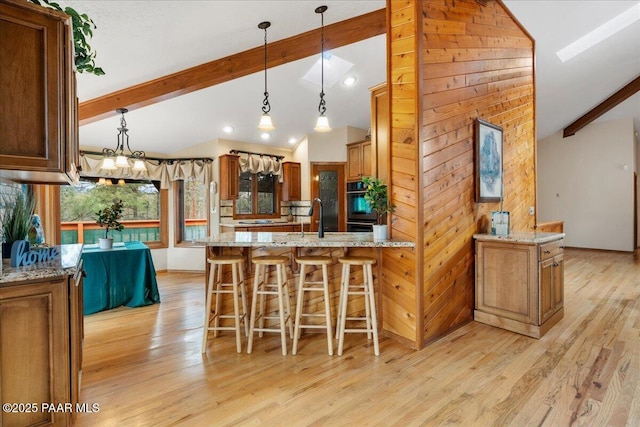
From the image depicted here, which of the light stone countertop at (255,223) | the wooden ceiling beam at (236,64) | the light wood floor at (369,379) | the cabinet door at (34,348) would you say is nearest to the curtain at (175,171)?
the light stone countertop at (255,223)

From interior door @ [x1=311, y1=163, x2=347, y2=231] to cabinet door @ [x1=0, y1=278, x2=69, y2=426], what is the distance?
194 inches

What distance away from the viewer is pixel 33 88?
160 cm

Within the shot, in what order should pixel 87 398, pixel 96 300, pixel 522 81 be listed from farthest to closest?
pixel 522 81
pixel 96 300
pixel 87 398

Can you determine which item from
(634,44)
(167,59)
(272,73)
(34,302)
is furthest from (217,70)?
(634,44)

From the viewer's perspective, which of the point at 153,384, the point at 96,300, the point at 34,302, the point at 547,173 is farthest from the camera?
the point at 547,173

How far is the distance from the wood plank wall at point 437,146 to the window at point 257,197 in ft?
12.6

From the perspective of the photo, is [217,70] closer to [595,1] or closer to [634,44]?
[595,1]

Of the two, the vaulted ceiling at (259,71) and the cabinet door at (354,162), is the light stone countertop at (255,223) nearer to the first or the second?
the cabinet door at (354,162)

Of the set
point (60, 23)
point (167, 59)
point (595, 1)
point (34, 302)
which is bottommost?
point (34, 302)

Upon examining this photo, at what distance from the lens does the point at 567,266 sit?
20.1 ft

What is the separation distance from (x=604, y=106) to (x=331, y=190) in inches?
249

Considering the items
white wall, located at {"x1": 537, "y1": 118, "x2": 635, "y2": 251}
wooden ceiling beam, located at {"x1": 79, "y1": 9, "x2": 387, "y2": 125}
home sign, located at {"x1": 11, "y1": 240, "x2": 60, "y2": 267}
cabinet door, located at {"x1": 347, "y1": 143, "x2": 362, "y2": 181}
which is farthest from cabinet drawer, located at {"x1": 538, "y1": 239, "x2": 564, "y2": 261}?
white wall, located at {"x1": 537, "y1": 118, "x2": 635, "y2": 251}

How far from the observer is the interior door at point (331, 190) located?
6.37m

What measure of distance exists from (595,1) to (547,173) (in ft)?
19.1
